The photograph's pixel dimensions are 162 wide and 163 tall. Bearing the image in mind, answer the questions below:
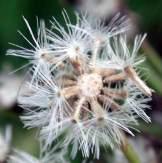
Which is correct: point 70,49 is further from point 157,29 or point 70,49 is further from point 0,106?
point 157,29

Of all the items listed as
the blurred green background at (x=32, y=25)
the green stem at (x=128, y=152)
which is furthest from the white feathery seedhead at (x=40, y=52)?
the blurred green background at (x=32, y=25)

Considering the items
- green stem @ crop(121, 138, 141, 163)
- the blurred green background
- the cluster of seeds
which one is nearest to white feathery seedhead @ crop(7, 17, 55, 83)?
the cluster of seeds

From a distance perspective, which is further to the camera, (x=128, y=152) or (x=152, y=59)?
(x=152, y=59)

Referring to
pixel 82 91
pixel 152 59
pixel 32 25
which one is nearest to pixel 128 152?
pixel 82 91

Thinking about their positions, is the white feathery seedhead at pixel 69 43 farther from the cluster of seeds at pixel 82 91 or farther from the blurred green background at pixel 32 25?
the blurred green background at pixel 32 25

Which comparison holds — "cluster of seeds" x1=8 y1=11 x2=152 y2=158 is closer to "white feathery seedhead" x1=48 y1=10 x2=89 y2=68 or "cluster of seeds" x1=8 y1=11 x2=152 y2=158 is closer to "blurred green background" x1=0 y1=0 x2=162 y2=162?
"white feathery seedhead" x1=48 y1=10 x2=89 y2=68

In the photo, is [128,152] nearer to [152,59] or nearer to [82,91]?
[82,91]

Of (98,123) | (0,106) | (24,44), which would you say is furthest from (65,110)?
(24,44)
